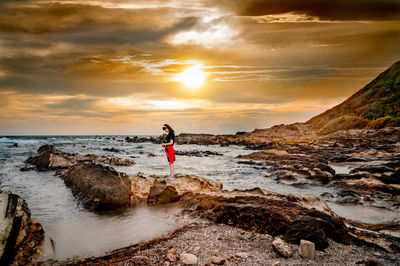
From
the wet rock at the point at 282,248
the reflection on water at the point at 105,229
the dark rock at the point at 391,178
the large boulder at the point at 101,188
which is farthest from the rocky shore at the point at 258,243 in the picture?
the dark rock at the point at 391,178

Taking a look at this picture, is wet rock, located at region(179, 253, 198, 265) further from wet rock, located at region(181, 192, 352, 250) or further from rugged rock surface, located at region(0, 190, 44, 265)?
rugged rock surface, located at region(0, 190, 44, 265)

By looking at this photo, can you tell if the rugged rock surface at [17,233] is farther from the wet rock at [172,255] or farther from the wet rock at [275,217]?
the wet rock at [275,217]

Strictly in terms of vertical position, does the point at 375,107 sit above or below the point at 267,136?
above

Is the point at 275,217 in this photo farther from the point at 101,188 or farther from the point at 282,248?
the point at 101,188

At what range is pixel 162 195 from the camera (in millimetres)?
7777

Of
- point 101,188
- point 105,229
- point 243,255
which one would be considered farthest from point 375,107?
point 105,229

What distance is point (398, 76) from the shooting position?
274ft

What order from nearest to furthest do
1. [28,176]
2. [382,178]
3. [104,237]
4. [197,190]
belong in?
[104,237], [197,190], [382,178], [28,176]

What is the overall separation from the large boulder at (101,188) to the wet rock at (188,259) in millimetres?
4031

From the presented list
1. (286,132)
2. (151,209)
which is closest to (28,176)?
(151,209)

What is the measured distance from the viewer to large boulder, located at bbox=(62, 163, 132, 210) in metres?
7.23

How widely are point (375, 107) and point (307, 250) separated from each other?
86.8 metres

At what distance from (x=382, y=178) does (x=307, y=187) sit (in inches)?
124

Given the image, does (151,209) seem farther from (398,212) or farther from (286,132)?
(286,132)
